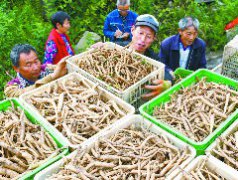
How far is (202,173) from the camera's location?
8.30ft

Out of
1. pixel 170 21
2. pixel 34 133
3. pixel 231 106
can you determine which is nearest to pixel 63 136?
pixel 34 133

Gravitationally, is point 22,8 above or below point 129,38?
above

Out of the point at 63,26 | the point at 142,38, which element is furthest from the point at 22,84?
the point at 63,26

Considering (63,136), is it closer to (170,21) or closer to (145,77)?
(145,77)

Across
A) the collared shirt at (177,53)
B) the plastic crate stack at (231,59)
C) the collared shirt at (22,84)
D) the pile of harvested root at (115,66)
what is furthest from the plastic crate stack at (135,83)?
the collared shirt at (177,53)

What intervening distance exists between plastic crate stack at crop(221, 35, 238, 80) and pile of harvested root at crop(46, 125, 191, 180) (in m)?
1.79

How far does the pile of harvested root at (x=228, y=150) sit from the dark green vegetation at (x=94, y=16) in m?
4.24

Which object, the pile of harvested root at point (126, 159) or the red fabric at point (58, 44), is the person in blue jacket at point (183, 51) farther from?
the pile of harvested root at point (126, 159)

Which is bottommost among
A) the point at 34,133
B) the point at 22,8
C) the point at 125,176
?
the point at 125,176

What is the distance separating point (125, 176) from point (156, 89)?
1312mm

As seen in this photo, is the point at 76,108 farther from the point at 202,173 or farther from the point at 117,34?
the point at 117,34

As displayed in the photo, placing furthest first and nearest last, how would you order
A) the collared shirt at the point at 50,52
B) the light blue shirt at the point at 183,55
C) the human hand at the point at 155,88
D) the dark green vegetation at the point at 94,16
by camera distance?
the dark green vegetation at the point at 94,16
the collared shirt at the point at 50,52
the light blue shirt at the point at 183,55
the human hand at the point at 155,88

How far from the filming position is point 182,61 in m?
4.76

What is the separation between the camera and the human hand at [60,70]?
12.3 feet
